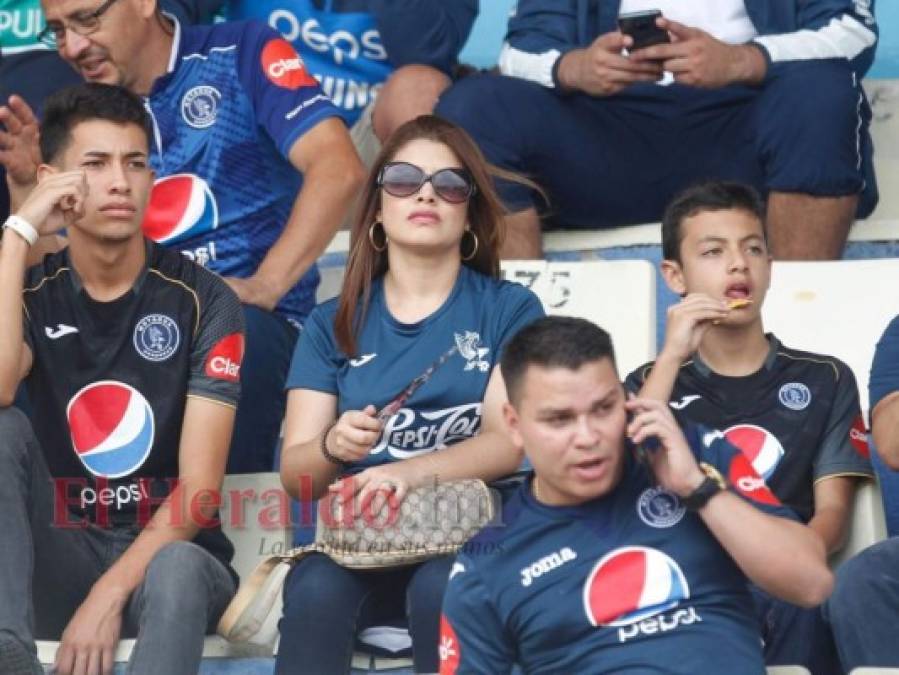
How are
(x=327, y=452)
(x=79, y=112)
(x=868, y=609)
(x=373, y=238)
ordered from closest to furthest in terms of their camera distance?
(x=868, y=609) → (x=327, y=452) → (x=373, y=238) → (x=79, y=112)

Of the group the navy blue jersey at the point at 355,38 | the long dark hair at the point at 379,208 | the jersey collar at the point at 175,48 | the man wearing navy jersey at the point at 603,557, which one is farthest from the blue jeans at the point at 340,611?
the navy blue jersey at the point at 355,38

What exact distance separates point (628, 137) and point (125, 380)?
1.43 m

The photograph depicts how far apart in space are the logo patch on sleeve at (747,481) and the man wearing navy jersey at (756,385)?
Result: 0.38 meters

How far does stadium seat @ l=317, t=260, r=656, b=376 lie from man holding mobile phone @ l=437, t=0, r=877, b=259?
0.83 feet

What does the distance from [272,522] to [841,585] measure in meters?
1.19

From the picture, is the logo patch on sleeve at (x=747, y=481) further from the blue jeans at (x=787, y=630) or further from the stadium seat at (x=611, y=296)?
the stadium seat at (x=611, y=296)

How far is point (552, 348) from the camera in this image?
306 cm

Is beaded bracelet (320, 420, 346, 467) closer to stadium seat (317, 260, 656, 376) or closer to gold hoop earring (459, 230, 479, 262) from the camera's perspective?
gold hoop earring (459, 230, 479, 262)

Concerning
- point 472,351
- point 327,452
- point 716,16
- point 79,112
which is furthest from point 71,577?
point 716,16

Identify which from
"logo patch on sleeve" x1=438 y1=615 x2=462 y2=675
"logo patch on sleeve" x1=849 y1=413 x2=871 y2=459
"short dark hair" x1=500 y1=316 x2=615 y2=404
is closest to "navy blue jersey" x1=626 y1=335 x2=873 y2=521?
"logo patch on sleeve" x1=849 y1=413 x2=871 y2=459

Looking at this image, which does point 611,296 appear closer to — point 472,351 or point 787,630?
point 472,351

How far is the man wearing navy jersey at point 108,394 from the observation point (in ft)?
11.8

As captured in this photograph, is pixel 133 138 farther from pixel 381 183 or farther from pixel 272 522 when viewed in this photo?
pixel 272 522

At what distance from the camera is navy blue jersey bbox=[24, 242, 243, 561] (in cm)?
385
